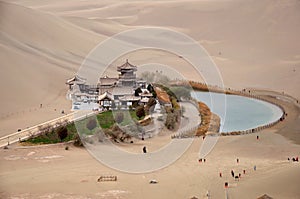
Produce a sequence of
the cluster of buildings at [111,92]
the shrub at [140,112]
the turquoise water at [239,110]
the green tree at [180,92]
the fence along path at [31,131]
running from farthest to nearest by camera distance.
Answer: the green tree at [180,92] < the cluster of buildings at [111,92] < the turquoise water at [239,110] < the shrub at [140,112] < the fence along path at [31,131]

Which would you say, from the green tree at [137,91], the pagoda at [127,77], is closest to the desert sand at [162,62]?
the pagoda at [127,77]

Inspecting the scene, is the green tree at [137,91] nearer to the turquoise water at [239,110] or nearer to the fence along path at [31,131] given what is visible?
the fence along path at [31,131]

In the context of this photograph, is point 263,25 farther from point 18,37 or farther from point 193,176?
point 193,176

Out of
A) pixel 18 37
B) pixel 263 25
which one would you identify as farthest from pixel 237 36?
pixel 18 37

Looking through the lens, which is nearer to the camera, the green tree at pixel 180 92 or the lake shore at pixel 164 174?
the lake shore at pixel 164 174

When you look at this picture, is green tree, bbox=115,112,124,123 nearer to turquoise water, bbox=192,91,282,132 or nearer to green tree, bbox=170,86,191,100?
turquoise water, bbox=192,91,282,132

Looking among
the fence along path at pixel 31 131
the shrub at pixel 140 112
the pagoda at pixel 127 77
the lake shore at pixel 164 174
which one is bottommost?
the lake shore at pixel 164 174

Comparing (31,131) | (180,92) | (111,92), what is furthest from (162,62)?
(31,131)

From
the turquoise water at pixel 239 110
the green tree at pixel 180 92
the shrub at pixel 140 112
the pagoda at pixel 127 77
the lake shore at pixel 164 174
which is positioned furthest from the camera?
the green tree at pixel 180 92

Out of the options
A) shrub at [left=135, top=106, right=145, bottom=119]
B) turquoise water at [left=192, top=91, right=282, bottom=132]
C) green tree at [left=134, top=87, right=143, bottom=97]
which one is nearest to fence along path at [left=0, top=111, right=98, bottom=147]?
shrub at [left=135, top=106, right=145, bottom=119]
